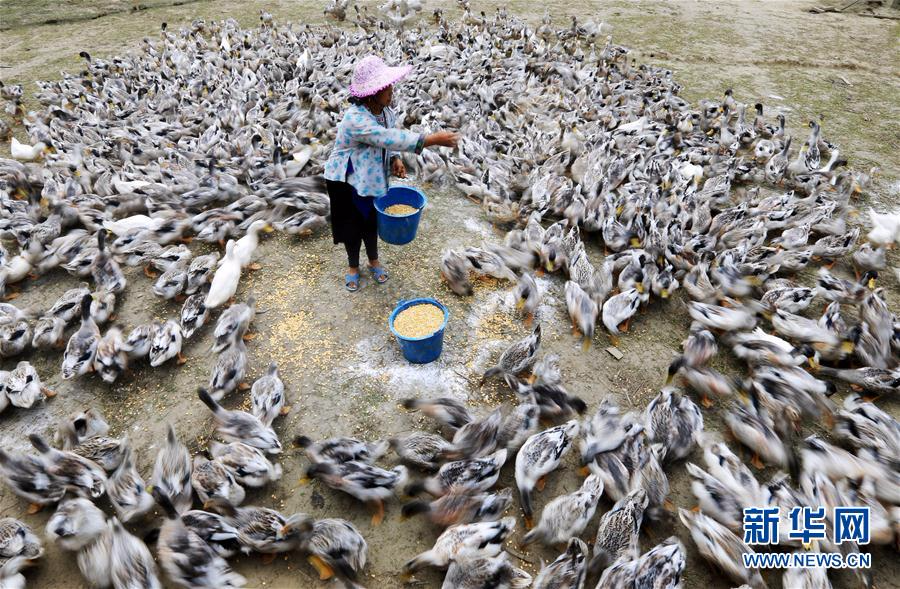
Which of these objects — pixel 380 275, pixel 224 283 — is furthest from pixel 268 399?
pixel 380 275

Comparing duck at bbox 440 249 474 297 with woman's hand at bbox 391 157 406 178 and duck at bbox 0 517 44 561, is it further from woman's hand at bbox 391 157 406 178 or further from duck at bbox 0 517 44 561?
duck at bbox 0 517 44 561

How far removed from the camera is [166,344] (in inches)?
→ 169

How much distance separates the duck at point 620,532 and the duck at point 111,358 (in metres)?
4.04

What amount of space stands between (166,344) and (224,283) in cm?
88

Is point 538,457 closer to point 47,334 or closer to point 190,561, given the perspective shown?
point 190,561

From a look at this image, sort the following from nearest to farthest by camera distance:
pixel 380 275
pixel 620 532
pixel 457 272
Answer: pixel 620 532 < pixel 457 272 < pixel 380 275

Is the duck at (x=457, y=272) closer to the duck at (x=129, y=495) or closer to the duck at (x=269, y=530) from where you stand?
the duck at (x=269, y=530)

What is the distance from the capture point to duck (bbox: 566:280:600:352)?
4688 millimetres

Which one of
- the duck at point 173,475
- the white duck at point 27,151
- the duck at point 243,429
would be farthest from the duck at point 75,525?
the white duck at point 27,151

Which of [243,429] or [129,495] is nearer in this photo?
[129,495]

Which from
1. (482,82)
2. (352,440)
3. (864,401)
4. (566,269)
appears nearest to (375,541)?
(352,440)

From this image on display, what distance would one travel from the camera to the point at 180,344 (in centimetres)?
441

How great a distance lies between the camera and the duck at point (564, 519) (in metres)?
3.21

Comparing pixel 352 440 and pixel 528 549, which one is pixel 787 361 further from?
pixel 352 440
